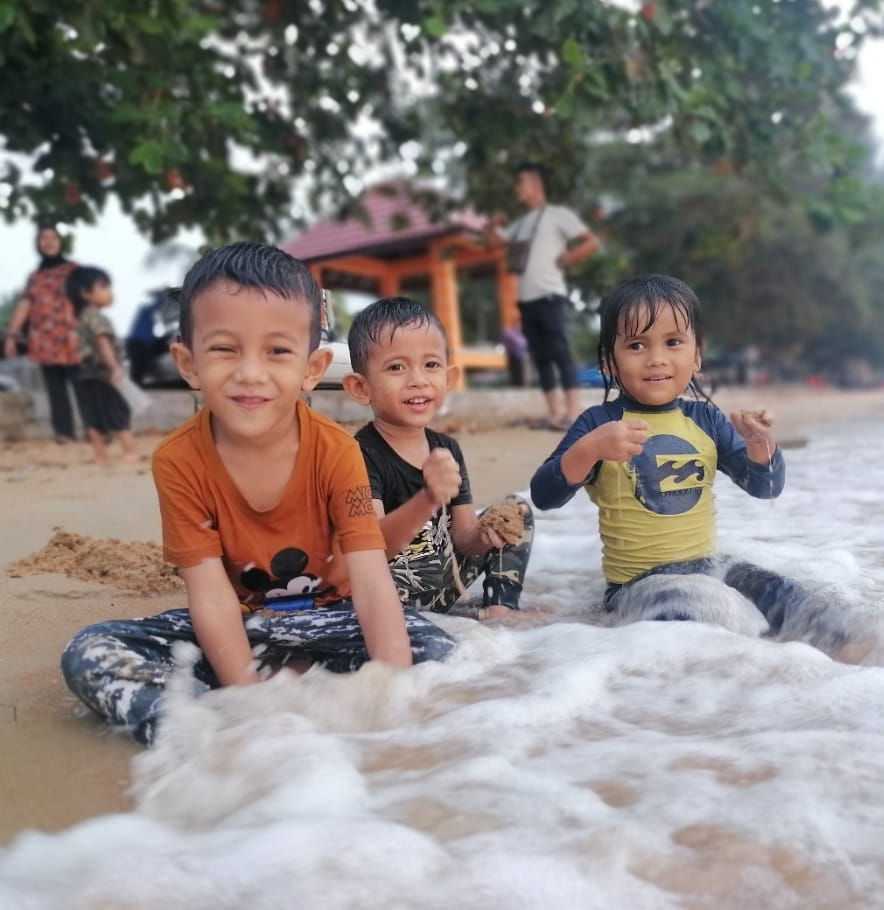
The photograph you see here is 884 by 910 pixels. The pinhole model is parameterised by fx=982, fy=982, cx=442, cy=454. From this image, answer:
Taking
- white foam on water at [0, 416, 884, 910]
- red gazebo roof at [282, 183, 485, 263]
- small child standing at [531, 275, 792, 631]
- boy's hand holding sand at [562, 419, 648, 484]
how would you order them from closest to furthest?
white foam on water at [0, 416, 884, 910], boy's hand holding sand at [562, 419, 648, 484], small child standing at [531, 275, 792, 631], red gazebo roof at [282, 183, 485, 263]

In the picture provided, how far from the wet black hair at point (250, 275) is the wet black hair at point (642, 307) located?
Result: 3.04 ft

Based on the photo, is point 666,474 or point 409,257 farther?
point 409,257

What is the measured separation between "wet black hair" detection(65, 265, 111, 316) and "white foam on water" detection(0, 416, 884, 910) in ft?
17.3

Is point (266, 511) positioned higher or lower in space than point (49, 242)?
lower

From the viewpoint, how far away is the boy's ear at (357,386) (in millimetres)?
2457

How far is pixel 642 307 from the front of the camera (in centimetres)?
251

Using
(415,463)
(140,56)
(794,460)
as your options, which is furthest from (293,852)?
(140,56)

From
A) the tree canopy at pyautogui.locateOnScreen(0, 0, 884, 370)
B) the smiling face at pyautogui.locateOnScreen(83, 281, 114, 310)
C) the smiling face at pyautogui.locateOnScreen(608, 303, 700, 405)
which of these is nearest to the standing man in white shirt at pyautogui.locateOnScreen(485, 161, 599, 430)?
the tree canopy at pyautogui.locateOnScreen(0, 0, 884, 370)

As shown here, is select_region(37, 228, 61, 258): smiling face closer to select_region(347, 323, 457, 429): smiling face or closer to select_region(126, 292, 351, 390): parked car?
select_region(126, 292, 351, 390): parked car

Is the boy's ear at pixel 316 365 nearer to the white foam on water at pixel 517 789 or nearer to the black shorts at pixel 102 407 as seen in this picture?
the white foam on water at pixel 517 789

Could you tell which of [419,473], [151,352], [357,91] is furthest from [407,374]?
[151,352]

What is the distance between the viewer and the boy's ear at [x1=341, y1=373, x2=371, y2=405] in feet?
8.06

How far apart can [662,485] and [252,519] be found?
1.15 m

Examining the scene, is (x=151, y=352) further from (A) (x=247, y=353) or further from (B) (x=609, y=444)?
(A) (x=247, y=353)
